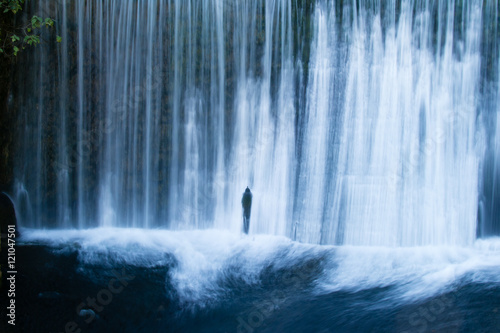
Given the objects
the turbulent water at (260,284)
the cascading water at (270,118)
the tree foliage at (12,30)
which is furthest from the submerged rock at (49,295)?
the tree foliage at (12,30)

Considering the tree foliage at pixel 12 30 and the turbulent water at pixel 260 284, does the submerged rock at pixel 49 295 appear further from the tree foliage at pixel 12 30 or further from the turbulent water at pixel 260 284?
the tree foliage at pixel 12 30

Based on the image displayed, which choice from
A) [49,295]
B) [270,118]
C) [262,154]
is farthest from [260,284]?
[49,295]

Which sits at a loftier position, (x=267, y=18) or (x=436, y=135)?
(x=267, y=18)

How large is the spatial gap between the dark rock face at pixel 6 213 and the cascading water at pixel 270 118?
0.64 ft

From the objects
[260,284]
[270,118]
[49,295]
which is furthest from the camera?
[270,118]

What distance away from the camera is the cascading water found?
682 cm

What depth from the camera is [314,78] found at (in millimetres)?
7125

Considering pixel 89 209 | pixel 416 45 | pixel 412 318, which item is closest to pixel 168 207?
pixel 89 209

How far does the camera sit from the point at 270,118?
289 inches

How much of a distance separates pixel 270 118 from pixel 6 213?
4.32 meters

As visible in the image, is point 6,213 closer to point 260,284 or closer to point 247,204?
point 247,204

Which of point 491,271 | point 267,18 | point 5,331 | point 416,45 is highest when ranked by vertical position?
point 267,18

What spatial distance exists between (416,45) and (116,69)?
446 cm

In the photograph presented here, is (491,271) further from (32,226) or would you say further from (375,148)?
(32,226)
